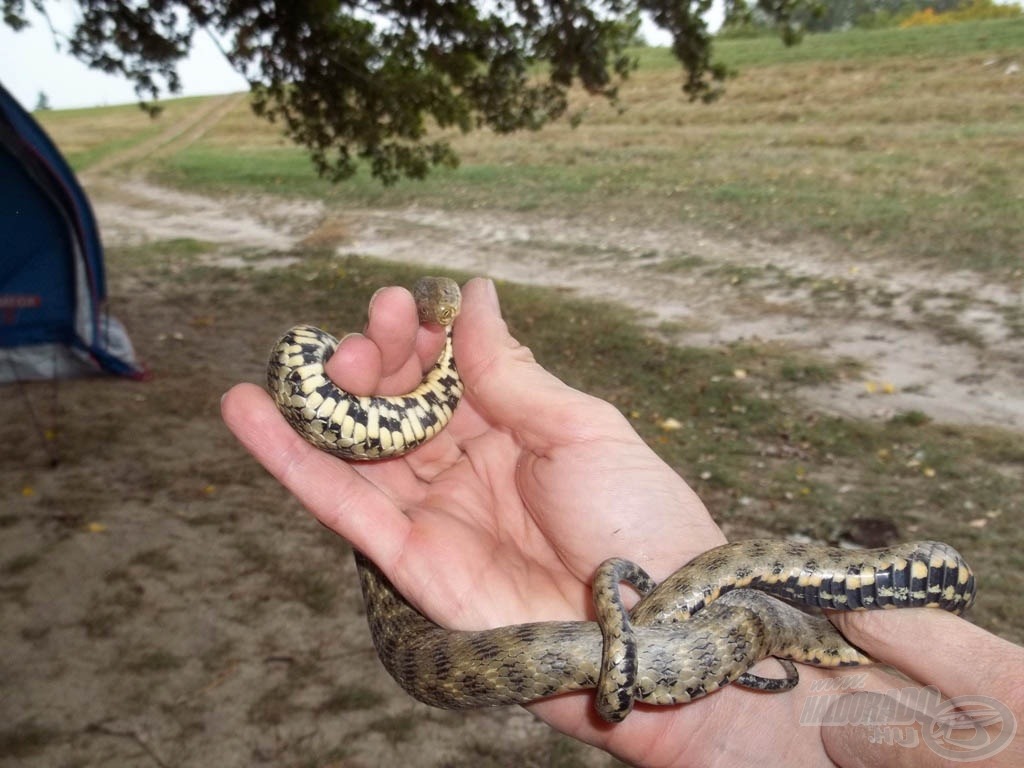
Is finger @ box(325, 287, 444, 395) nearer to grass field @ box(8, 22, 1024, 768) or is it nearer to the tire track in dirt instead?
grass field @ box(8, 22, 1024, 768)

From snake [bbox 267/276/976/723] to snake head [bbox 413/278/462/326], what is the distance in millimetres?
505

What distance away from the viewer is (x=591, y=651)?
2.52m

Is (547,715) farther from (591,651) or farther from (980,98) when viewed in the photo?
(980,98)

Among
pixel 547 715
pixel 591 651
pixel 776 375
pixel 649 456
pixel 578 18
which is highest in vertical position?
pixel 578 18

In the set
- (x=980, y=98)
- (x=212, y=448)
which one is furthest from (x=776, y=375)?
(x=980, y=98)

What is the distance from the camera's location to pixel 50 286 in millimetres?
9906

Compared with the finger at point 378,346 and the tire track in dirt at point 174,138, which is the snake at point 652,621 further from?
the tire track in dirt at point 174,138

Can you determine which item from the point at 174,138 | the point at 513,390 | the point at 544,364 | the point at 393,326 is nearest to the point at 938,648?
the point at 513,390

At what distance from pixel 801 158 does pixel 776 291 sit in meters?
7.65

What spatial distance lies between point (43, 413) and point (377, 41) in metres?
5.58

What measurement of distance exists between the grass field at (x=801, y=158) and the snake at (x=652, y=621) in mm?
10365

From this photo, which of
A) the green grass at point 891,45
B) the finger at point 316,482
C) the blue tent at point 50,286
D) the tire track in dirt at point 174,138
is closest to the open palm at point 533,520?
the finger at point 316,482

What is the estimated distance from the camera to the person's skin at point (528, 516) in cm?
273

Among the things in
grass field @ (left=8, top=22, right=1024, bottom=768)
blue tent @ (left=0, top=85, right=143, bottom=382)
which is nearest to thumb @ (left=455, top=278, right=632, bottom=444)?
grass field @ (left=8, top=22, right=1024, bottom=768)
